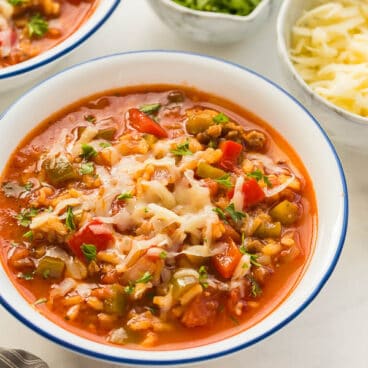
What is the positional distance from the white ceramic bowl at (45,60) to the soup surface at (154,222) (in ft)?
0.94

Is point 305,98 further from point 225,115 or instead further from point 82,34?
point 82,34

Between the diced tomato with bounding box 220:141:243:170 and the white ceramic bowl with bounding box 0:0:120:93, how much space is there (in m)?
0.92

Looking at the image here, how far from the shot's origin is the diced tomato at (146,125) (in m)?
3.56

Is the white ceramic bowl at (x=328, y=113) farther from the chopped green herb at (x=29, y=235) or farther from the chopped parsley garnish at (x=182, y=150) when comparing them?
the chopped green herb at (x=29, y=235)

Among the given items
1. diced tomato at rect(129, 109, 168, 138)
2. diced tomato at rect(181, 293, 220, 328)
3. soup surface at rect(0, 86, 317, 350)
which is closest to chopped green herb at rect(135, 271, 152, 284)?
soup surface at rect(0, 86, 317, 350)

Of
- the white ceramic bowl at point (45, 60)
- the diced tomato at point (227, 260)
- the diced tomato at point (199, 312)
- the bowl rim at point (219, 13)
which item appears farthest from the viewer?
the bowl rim at point (219, 13)

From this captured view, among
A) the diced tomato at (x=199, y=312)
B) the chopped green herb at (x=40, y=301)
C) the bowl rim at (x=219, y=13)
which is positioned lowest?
the diced tomato at (x=199, y=312)

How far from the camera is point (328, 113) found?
3.59m

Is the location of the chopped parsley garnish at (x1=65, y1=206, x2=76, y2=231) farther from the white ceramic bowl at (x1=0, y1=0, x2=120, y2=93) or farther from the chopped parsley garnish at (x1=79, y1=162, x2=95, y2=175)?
the white ceramic bowl at (x1=0, y1=0, x2=120, y2=93)

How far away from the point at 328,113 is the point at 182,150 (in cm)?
69

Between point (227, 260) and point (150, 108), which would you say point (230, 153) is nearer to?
point (150, 108)

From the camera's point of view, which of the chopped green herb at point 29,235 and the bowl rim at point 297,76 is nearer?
the chopped green herb at point 29,235

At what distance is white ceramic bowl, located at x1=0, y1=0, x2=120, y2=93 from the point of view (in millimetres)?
3734

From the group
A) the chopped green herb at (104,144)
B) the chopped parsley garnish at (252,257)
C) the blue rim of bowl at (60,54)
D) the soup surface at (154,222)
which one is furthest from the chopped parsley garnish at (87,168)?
the chopped parsley garnish at (252,257)
